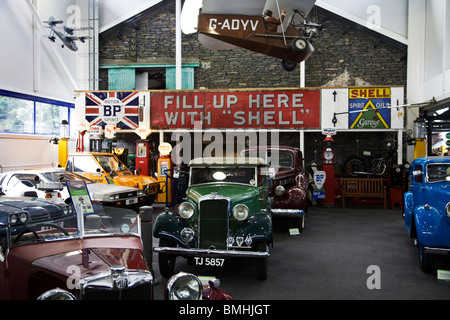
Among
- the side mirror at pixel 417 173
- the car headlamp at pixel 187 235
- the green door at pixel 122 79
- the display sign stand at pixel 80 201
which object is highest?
the green door at pixel 122 79

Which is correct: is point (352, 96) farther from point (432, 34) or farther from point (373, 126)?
point (432, 34)

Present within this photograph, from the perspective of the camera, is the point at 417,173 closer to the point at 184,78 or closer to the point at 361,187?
the point at 361,187

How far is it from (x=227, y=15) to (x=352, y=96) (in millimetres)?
5706

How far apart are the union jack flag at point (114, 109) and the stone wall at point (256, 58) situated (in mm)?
2325

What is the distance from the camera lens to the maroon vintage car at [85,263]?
2.42 meters

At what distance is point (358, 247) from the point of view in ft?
21.3

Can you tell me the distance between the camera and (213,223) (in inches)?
196

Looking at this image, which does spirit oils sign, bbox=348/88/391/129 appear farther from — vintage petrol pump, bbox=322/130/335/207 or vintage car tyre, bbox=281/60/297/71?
vintage car tyre, bbox=281/60/297/71

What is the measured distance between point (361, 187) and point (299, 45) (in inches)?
208

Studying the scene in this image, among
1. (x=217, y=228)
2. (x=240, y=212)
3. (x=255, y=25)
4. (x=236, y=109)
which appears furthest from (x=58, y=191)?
(x=236, y=109)

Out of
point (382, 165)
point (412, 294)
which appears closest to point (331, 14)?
point (382, 165)

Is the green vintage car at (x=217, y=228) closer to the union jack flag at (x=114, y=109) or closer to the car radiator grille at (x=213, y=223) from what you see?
the car radiator grille at (x=213, y=223)

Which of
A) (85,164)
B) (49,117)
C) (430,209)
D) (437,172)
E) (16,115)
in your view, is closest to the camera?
(430,209)

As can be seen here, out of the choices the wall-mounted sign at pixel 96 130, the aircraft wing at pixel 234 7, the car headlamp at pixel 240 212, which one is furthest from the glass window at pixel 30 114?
the car headlamp at pixel 240 212
